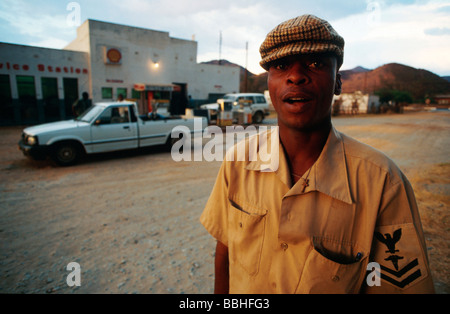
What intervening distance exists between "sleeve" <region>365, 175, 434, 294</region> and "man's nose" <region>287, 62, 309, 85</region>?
1.92 ft

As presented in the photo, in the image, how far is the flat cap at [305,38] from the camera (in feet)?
3.73

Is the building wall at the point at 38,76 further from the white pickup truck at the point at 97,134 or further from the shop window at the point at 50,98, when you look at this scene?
the white pickup truck at the point at 97,134

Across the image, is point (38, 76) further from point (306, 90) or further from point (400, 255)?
point (400, 255)

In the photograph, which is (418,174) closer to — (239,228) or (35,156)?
(239,228)

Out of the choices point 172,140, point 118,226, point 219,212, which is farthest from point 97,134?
point 219,212

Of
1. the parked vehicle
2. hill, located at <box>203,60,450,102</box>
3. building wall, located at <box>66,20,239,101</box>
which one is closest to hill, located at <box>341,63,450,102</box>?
hill, located at <box>203,60,450,102</box>

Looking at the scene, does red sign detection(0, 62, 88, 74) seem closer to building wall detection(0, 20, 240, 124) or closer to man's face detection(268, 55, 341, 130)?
building wall detection(0, 20, 240, 124)

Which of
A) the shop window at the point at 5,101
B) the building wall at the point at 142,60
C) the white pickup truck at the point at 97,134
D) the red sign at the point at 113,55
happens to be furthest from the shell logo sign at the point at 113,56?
the white pickup truck at the point at 97,134

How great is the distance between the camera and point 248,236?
129 cm

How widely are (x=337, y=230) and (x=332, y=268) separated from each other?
0.16 meters

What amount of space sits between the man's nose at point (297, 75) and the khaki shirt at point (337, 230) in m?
0.32

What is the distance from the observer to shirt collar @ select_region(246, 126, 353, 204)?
3.70ft
